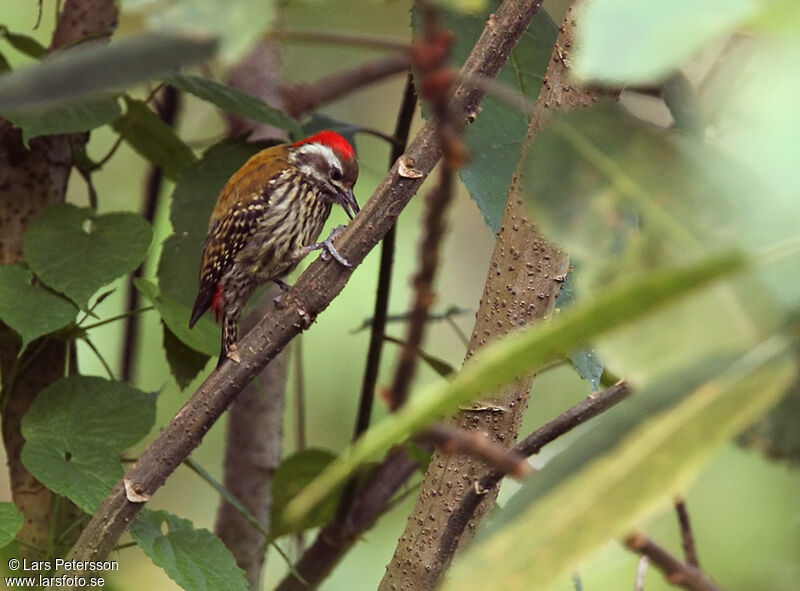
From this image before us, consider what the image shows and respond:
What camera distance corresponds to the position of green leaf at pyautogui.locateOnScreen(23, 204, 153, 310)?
1395mm

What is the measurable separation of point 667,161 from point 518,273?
597 mm

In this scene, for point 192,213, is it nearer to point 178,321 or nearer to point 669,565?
point 178,321

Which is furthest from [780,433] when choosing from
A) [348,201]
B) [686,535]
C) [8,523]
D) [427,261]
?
[348,201]

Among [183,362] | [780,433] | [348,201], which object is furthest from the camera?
[348,201]

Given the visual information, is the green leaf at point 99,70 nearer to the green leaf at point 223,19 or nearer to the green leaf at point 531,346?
the green leaf at point 223,19

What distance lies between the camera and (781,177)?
42 cm

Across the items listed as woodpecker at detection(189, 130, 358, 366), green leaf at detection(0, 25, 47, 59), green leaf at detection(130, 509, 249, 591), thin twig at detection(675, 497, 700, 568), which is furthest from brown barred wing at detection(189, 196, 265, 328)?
thin twig at detection(675, 497, 700, 568)

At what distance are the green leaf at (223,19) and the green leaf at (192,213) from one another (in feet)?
4.04

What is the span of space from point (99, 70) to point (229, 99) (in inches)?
41.6

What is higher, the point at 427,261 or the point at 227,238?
the point at 227,238

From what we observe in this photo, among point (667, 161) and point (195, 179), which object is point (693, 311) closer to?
point (667, 161)

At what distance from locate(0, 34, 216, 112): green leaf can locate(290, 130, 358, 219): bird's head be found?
1718 millimetres

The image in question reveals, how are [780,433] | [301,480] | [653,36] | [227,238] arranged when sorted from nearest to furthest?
[653,36] < [780,433] < [301,480] < [227,238]

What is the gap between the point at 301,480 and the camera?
5.62ft
